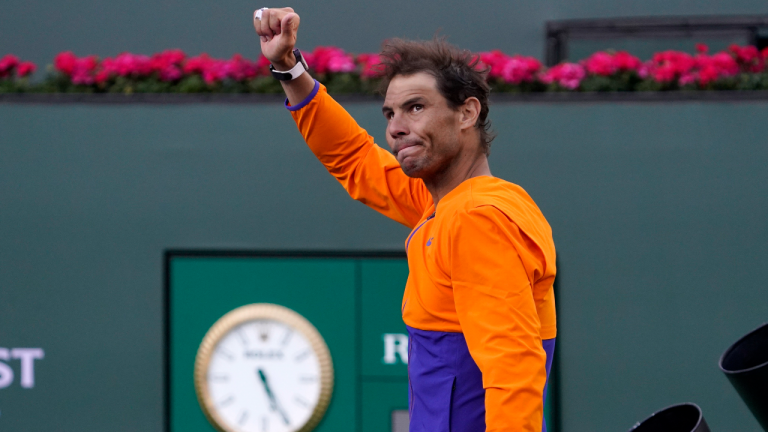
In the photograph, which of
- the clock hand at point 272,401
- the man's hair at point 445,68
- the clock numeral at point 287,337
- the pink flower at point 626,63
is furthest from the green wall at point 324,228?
the man's hair at point 445,68

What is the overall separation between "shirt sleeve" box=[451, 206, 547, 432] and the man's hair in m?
0.31

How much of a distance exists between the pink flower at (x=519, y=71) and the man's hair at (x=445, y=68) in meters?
1.81

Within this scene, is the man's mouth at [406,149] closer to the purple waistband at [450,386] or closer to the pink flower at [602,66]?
the purple waistband at [450,386]

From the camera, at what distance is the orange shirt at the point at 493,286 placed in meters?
1.27

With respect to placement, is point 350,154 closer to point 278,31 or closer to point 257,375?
point 278,31

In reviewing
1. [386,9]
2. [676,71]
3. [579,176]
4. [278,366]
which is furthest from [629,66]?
[278,366]

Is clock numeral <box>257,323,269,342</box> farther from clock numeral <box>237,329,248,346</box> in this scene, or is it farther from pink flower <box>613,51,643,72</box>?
pink flower <box>613,51,643,72</box>

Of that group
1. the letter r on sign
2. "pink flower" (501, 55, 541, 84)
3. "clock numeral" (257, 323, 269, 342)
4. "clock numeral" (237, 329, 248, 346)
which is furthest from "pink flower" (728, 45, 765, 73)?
"clock numeral" (237, 329, 248, 346)

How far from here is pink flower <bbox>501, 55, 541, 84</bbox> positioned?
3385 millimetres

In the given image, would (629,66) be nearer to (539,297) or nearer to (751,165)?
(751,165)

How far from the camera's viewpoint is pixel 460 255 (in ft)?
4.42

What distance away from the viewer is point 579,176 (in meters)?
3.26

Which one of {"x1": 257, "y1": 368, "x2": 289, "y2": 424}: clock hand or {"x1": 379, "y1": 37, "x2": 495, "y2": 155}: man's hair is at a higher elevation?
{"x1": 379, "y1": 37, "x2": 495, "y2": 155}: man's hair

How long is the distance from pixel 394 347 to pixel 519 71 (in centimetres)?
137
